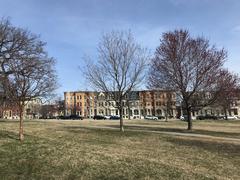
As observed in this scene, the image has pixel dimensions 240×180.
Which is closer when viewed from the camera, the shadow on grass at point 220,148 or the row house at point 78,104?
the shadow on grass at point 220,148

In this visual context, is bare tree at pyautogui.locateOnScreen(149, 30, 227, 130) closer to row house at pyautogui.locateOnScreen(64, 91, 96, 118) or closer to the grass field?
the grass field

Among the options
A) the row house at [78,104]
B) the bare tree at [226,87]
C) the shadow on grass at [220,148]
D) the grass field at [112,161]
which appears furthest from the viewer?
the row house at [78,104]

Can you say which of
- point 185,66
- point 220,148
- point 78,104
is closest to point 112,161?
point 220,148

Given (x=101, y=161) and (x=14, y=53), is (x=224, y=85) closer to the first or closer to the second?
(x=101, y=161)

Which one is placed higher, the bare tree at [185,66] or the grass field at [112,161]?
the bare tree at [185,66]

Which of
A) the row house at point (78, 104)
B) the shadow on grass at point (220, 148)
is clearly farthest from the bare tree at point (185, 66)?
the row house at point (78, 104)

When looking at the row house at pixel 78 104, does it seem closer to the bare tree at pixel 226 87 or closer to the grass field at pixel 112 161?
the bare tree at pixel 226 87

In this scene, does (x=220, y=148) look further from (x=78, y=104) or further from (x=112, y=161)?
(x=78, y=104)

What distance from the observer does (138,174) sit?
11352 mm

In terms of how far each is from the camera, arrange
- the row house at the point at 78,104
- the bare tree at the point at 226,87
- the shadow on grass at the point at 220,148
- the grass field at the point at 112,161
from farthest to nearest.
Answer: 1. the row house at the point at 78,104
2. the bare tree at the point at 226,87
3. the shadow on grass at the point at 220,148
4. the grass field at the point at 112,161

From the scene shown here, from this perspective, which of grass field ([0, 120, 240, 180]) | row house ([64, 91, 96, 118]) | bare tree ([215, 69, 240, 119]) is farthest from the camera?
row house ([64, 91, 96, 118])

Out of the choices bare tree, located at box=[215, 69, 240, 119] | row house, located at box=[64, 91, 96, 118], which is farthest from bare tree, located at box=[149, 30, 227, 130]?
row house, located at box=[64, 91, 96, 118]

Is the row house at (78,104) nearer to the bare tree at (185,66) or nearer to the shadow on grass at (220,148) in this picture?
the bare tree at (185,66)

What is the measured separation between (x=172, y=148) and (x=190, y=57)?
14828 millimetres
